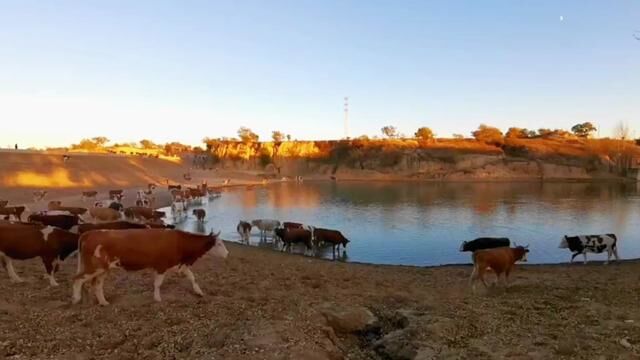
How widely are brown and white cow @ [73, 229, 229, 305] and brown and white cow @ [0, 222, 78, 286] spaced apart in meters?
1.99

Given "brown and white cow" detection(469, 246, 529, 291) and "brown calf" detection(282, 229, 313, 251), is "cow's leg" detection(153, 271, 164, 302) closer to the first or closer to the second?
"brown and white cow" detection(469, 246, 529, 291)

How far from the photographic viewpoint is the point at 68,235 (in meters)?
10.5

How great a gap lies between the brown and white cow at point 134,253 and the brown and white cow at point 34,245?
1.99 meters

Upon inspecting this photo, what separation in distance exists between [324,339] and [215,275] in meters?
6.04

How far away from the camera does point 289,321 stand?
7191 millimetres

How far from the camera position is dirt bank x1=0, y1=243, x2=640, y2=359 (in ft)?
20.1

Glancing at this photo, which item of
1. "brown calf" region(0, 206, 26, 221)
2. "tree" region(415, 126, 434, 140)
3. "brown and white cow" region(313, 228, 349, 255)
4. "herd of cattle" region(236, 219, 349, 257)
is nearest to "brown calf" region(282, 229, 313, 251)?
"herd of cattle" region(236, 219, 349, 257)

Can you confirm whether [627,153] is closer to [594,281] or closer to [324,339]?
[594,281]

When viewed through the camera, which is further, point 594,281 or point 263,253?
point 263,253

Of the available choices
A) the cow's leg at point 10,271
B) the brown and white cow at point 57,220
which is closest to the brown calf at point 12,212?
the brown and white cow at point 57,220

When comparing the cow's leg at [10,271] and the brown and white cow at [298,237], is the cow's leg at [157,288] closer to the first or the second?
the cow's leg at [10,271]

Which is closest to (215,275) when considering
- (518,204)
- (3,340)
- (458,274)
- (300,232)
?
(3,340)

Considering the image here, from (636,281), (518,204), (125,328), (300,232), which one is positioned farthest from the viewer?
(518,204)

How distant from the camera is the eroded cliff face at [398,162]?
90.8 m
